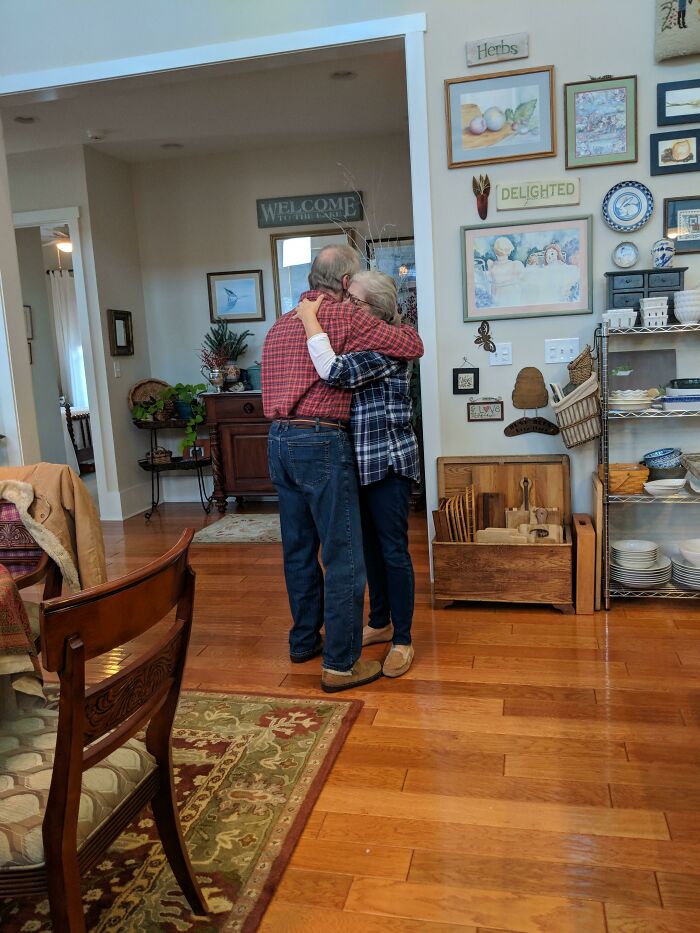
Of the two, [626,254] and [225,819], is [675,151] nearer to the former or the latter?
[626,254]

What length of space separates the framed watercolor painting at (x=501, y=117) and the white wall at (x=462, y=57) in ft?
0.13

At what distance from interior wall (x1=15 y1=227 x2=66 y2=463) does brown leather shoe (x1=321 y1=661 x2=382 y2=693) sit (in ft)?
17.4

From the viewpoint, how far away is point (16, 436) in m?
3.76

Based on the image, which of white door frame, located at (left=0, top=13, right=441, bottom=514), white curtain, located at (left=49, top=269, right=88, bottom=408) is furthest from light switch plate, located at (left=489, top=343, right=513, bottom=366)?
white curtain, located at (left=49, top=269, right=88, bottom=408)

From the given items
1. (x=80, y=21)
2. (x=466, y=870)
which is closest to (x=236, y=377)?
(x=80, y=21)

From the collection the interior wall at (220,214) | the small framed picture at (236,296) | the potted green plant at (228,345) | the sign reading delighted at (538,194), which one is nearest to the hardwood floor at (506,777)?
the sign reading delighted at (538,194)

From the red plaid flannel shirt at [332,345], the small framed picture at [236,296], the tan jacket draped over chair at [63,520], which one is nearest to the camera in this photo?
the tan jacket draped over chair at [63,520]

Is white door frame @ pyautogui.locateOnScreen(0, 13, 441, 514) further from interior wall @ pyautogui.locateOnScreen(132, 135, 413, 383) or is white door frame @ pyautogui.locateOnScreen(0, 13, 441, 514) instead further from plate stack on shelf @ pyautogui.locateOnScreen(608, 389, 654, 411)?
interior wall @ pyautogui.locateOnScreen(132, 135, 413, 383)

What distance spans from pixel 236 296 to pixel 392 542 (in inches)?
148

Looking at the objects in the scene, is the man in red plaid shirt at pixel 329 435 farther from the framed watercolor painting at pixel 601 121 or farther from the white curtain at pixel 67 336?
the white curtain at pixel 67 336

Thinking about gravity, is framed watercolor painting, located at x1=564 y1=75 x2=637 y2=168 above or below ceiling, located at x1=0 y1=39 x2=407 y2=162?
below

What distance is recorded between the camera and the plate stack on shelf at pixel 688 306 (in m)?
3.05

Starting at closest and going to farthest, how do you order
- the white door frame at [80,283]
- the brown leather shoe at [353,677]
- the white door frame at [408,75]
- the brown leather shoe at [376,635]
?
the brown leather shoe at [353,677] → the brown leather shoe at [376,635] → the white door frame at [408,75] → the white door frame at [80,283]

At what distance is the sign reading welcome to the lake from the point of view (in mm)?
5668
